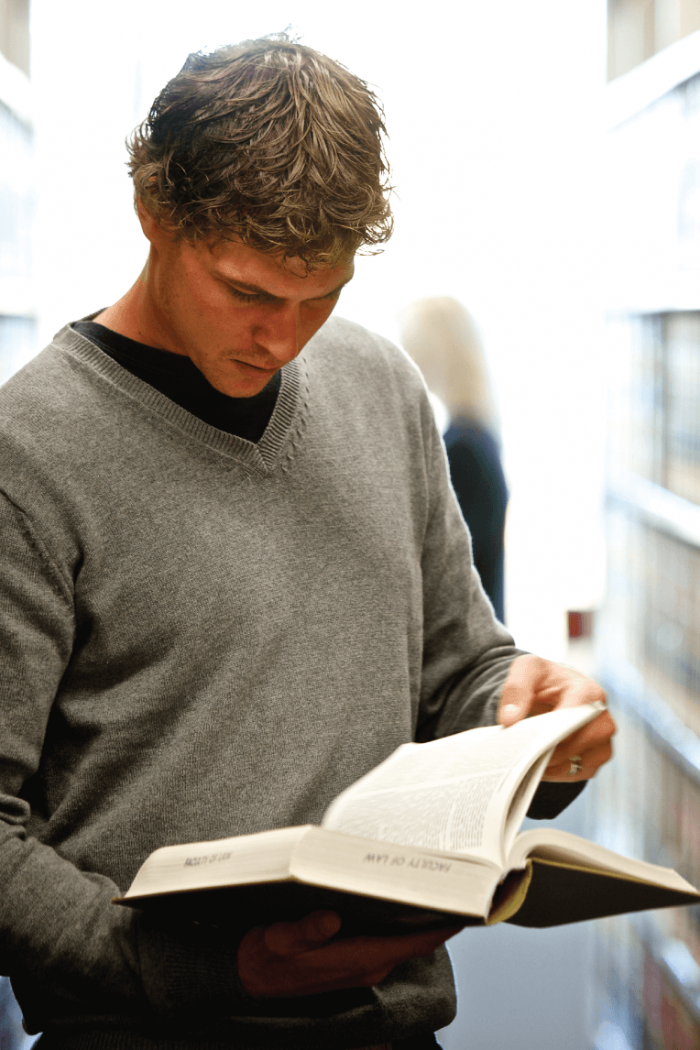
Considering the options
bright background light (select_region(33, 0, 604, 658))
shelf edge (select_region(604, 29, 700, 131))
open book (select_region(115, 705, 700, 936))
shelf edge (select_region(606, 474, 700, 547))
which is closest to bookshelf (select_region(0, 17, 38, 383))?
bright background light (select_region(33, 0, 604, 658))

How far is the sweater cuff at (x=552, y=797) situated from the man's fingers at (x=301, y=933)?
341 mm

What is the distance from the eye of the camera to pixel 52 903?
0.71 m

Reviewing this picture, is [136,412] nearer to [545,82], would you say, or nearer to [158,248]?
[158,248]

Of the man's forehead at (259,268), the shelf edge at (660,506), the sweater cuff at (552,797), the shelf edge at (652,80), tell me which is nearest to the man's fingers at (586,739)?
the sweater cuff at (552,797)

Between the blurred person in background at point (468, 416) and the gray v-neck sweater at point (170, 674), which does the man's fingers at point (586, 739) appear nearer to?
the gray v-neck sweater at point (170, 674)

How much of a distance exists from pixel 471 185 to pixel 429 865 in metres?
3.17

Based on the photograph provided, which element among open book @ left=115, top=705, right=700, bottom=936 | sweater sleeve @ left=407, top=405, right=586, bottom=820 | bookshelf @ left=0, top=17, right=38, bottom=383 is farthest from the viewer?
bookshelf @ left=0, top=17, right=38, bottom=383

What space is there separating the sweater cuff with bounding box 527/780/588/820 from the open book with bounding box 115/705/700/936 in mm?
194

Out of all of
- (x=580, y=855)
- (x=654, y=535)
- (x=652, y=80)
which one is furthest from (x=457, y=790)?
(x=652, y=80)

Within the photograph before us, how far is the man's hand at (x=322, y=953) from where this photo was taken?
612 mm

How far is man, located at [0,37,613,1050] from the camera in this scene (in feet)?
2.35

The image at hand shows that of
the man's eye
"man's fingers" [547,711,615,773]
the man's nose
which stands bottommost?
"man's fingers" [547,711,615,773]

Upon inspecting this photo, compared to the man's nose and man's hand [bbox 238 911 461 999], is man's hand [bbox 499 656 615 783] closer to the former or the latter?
man's hand [bbox 238 911 461 999]

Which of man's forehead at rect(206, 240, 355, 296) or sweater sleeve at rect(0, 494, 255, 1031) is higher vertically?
man's forehead at rect(206, 240, 355, 296)
